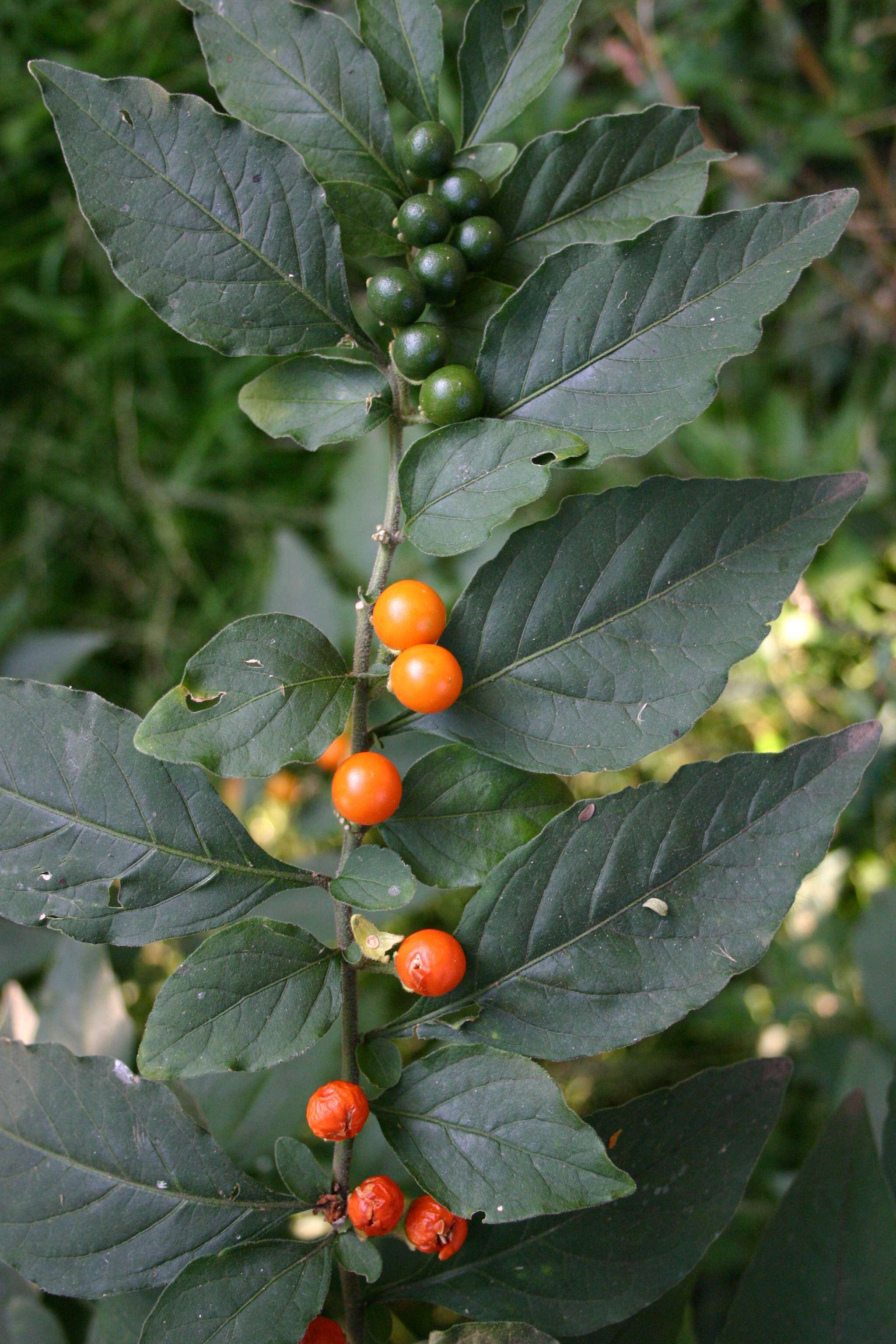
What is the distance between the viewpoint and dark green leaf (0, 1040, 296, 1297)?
0.68m

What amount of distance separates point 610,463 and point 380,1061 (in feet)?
5.11

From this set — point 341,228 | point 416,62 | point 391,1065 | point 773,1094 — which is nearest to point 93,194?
point 341,228

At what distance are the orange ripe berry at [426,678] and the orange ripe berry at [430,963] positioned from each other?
0.51 ft

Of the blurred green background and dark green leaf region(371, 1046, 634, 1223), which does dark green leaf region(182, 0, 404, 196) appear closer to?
dark green leaf region(371, 1046, 634, 1223)

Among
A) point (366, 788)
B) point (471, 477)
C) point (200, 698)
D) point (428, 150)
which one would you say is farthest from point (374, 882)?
point (428, 150)

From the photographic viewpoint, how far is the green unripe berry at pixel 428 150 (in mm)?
723

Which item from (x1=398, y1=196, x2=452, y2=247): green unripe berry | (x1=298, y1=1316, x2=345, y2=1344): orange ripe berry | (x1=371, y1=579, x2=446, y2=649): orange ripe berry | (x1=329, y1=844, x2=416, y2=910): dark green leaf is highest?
(x1=398, y1=196, x2=452, y2=247): green unripe berry

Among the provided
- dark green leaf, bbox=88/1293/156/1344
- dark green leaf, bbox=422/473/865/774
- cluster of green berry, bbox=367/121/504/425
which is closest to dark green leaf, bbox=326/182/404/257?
cluster of green berry, bbox=367/121/504/425

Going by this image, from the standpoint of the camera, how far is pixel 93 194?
2.13 feet

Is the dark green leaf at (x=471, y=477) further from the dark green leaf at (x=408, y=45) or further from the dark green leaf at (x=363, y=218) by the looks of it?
the dark green leaf at (x=408, y=45)

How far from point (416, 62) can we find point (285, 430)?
0.30 meters

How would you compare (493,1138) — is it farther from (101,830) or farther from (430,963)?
(101,830)

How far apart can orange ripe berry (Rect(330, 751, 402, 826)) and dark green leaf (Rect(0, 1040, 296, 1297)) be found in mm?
246

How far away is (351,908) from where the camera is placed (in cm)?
74
